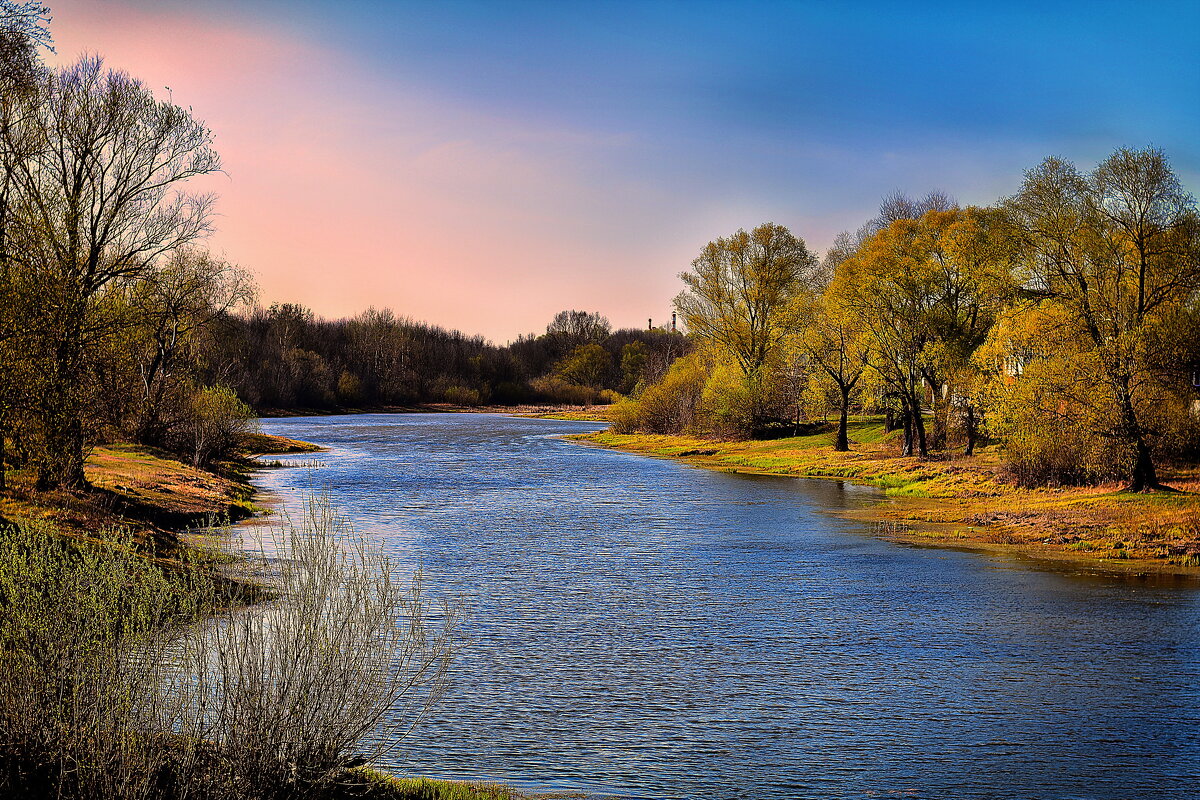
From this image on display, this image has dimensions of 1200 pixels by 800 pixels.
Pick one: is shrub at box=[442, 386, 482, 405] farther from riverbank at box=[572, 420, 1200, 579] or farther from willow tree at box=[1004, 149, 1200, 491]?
willow tree at box=[1004, 149, 1200, 491]

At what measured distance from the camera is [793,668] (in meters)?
14.6

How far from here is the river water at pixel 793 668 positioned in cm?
1062

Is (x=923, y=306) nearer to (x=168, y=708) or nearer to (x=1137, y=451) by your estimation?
(x=1137, y=451)

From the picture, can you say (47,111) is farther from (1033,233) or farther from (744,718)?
(1033,233)

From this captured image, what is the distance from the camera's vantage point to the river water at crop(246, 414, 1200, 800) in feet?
34.8

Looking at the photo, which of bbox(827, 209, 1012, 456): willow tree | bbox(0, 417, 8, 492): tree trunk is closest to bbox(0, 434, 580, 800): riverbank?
bbox(0, 417, 8, 492): tree trunk

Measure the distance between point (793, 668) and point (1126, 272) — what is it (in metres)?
22.8

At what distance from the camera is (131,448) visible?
40.2 meters

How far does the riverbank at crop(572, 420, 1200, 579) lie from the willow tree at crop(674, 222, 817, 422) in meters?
18.9

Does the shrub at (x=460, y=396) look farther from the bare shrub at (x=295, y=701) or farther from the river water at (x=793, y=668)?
the bare shrub at (x=295, y=701)

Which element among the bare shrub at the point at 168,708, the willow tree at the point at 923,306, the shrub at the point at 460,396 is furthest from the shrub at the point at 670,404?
the shrub at the point at 460,396

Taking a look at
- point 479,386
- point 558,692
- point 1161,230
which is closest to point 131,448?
point 558,692

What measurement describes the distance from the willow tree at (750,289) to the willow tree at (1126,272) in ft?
114

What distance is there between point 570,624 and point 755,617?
3652 mm
